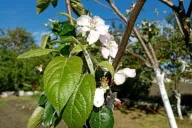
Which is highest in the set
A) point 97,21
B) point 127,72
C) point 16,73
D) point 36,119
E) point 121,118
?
point 97,21

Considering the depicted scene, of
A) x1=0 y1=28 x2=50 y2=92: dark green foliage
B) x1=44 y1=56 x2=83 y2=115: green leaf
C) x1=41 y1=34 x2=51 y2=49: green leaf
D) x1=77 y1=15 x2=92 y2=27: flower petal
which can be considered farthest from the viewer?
x1=0 y1=28 x2=50 y2=92: dark green foliage

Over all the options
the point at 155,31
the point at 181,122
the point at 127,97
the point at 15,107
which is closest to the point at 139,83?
the point at 127,97

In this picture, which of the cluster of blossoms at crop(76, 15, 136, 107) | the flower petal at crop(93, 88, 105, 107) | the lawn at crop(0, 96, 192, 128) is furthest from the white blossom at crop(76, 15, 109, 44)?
the lawn at crop(0, 96, 192, 128)

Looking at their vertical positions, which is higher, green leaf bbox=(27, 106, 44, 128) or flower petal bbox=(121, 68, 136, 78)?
flower petal bbox=(121, 68, 136, 78)

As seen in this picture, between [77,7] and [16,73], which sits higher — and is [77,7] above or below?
above

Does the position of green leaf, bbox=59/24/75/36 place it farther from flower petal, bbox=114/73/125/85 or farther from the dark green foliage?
the dark green foliage

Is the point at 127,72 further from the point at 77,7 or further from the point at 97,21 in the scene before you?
the point at 77,7

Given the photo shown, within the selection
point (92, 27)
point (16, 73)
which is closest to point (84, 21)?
point (92, 27)
